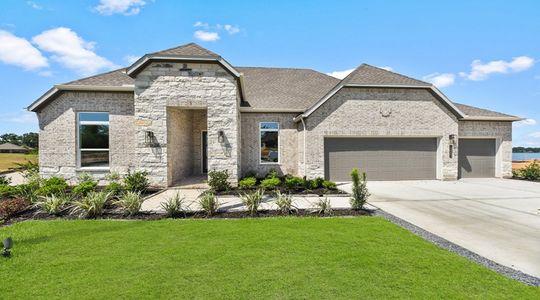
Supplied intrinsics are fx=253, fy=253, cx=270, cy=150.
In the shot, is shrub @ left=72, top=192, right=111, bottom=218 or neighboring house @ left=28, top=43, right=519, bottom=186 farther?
neighboring house @ left=28, top=43, right=519, bottom=186

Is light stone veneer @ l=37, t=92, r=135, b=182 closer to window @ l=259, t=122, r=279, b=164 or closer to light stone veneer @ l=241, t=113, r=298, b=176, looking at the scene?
light stone veneer @ l=241, t=113, r=298, b=176

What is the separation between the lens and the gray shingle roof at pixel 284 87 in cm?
1445

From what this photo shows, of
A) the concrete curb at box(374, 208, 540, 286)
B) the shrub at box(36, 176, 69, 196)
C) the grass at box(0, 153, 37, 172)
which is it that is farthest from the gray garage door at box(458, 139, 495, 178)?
the grass at box(0, 153, 37, 172)

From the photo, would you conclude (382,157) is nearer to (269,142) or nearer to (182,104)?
(269,142)

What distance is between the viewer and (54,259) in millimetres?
4152

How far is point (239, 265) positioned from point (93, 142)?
11.5 meters

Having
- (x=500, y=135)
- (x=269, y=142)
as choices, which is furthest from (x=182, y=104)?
(x=500, y=135)

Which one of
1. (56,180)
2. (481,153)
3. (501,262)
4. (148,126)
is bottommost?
(501,262)

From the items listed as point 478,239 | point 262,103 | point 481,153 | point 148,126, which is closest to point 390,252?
point 478,239

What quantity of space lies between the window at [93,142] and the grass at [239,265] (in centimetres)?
675

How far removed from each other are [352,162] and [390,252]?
9.54 m

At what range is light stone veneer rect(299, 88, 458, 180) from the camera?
1302 centimetres

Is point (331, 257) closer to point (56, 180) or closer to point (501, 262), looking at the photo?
point (501, 262)

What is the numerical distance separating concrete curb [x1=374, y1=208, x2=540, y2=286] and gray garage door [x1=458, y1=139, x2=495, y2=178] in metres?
11.5
